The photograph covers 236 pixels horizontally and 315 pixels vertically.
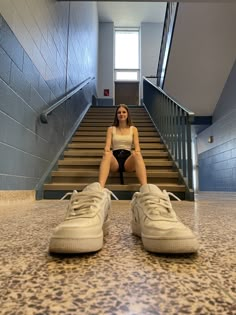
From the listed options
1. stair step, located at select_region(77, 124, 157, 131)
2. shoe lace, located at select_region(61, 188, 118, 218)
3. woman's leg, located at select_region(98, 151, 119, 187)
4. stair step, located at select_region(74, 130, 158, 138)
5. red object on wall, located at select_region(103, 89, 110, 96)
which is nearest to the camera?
shoe lace, located at select_region(61, 188, 118, 218)

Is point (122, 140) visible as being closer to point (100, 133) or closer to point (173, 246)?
point (100, 133)

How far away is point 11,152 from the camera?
6.32ft

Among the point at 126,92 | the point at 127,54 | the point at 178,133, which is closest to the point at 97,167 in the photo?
the point at 178,133

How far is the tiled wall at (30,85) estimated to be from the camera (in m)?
1.82

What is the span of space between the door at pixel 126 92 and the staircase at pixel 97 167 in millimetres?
4079

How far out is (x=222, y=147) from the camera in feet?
16.8

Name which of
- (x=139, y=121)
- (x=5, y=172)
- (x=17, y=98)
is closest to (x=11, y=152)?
(x=5, y=172)

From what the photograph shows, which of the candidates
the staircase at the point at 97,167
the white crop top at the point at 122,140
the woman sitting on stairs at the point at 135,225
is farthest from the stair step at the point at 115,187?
the woman sitting on stairs at the point at 135,225

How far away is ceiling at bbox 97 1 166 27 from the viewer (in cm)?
766

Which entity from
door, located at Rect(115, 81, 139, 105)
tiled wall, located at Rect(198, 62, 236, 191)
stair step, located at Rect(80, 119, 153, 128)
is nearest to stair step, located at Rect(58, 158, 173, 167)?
stair step, located at Rect(80, 119, 153, 128)

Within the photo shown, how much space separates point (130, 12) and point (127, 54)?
1.19 metres

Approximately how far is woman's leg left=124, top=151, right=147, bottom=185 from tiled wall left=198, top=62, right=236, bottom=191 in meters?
2.71

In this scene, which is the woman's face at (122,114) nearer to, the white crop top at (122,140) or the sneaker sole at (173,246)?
the white crop top at (122,140)

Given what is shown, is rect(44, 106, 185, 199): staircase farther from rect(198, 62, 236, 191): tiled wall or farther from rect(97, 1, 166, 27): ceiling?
rect(97, 1, 166, 27): ceiling
